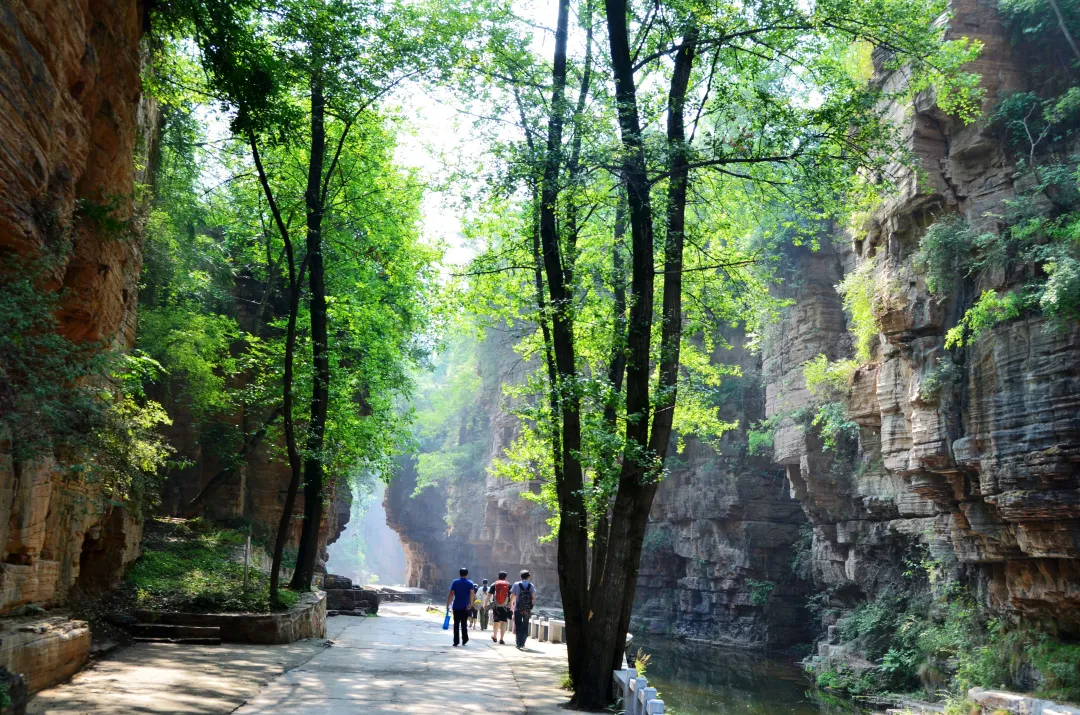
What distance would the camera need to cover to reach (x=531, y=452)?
61.1 feet

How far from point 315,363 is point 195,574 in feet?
15.9

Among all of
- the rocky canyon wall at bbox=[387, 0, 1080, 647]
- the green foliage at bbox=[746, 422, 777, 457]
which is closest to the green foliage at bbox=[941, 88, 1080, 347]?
the rocky canyon wall at bbox=[387, 0, 1080, 647]

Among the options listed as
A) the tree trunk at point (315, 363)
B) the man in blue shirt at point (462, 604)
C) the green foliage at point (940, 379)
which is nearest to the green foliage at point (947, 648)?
the green foliage at point (940, 379)

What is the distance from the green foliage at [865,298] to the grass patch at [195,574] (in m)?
15.7

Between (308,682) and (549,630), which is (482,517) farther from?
(308,682)

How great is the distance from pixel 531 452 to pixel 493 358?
139 ft

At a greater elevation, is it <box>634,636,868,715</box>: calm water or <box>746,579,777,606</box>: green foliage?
<box>746,579,777,606</box>: green foliage

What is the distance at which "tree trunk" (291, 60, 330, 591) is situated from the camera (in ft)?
56.4

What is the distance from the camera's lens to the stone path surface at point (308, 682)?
844cm

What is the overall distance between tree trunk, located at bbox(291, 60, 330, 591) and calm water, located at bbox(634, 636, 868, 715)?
8889mm

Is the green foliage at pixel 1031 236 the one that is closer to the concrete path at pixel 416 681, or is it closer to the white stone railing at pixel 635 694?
the concrete path at pixel 416 681

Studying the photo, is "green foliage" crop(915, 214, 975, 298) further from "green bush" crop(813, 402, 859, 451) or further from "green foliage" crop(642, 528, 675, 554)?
"green foliage" crop(642, 528, 675, 554)

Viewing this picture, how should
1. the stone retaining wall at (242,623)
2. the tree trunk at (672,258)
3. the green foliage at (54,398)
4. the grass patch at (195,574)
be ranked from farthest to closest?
1. the grass patch at (195,574)
2. the stone retaining wall at (242,623)
3. the tree trunk at (672,258)
4. the green foliage at (54,398)

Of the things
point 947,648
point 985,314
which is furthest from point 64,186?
point 947,648
